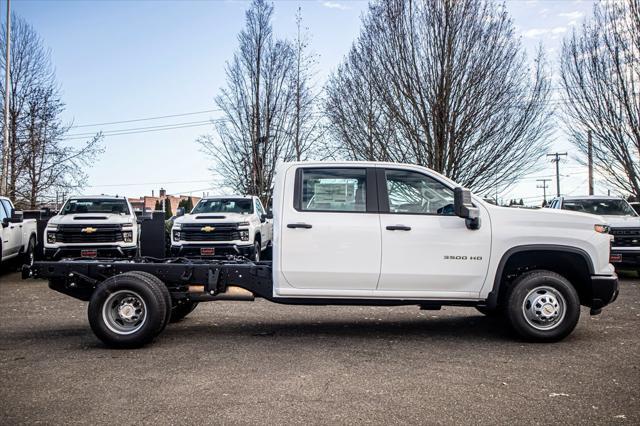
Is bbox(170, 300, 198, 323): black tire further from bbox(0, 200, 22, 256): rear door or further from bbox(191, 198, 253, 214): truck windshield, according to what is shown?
bbox(0, 200, 22, 256): rear door

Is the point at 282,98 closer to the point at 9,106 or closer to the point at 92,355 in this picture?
the point at 9,106

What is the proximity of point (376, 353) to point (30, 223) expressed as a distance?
490 inches

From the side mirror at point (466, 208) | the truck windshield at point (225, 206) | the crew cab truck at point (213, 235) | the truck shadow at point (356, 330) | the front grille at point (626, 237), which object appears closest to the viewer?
the side mirror at point (466, 208)

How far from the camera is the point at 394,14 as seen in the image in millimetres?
15453

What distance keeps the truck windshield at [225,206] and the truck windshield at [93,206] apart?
187cm

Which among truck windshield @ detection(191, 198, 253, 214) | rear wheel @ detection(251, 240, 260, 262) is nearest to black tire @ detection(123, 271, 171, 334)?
rear wheel @ detection(251, 240, 260, 262)

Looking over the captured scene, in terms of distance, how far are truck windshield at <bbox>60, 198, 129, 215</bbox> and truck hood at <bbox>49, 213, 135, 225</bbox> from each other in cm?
52

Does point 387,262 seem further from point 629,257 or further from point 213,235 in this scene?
point 629,257

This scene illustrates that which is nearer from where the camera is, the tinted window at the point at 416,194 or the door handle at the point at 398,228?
the door handle at the point at 398,228

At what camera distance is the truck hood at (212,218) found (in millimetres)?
12328

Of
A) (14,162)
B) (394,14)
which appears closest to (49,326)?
(394,14)

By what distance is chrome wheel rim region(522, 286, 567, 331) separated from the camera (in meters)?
5.83

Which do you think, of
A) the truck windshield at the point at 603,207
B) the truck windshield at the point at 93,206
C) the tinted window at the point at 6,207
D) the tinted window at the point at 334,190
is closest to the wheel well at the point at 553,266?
the tinted window at the point at 334,190

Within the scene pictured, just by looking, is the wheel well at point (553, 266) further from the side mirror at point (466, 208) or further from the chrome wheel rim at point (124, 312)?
the chrome wheel rim at point (124, 312)
